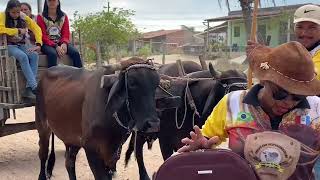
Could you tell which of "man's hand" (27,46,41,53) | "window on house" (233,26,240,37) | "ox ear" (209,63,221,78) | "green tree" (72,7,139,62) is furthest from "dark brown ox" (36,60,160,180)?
"window on house" (233,26,240,37)

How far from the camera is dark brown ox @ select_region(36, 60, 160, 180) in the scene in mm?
4902

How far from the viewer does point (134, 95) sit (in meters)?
4.92

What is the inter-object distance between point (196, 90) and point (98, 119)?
1.36 metres

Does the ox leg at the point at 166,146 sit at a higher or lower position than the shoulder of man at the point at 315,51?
lower

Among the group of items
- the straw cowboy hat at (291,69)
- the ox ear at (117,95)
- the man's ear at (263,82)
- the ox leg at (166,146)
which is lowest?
the ox leg at (166,146)

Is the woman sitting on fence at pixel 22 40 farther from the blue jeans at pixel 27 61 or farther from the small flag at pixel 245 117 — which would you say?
the small flag at pixel 245 117

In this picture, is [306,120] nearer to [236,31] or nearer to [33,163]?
[33,163]

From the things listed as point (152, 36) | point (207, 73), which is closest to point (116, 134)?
point (207, 73)

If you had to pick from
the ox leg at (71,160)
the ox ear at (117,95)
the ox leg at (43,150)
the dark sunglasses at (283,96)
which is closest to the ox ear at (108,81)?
the ox ear at (117,95)

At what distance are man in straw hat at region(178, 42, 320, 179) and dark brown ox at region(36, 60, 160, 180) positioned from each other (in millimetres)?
2329

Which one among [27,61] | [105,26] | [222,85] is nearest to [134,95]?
[222,85]

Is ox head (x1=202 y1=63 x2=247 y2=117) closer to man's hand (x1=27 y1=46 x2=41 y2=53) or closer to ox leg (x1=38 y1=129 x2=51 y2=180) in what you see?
ox leg (x1=38 y1=129 x2=51 y2=180)

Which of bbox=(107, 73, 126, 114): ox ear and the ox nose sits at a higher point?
bbox=(107, 73, 126, 114): ox ear

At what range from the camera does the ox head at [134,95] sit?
15.9ft
